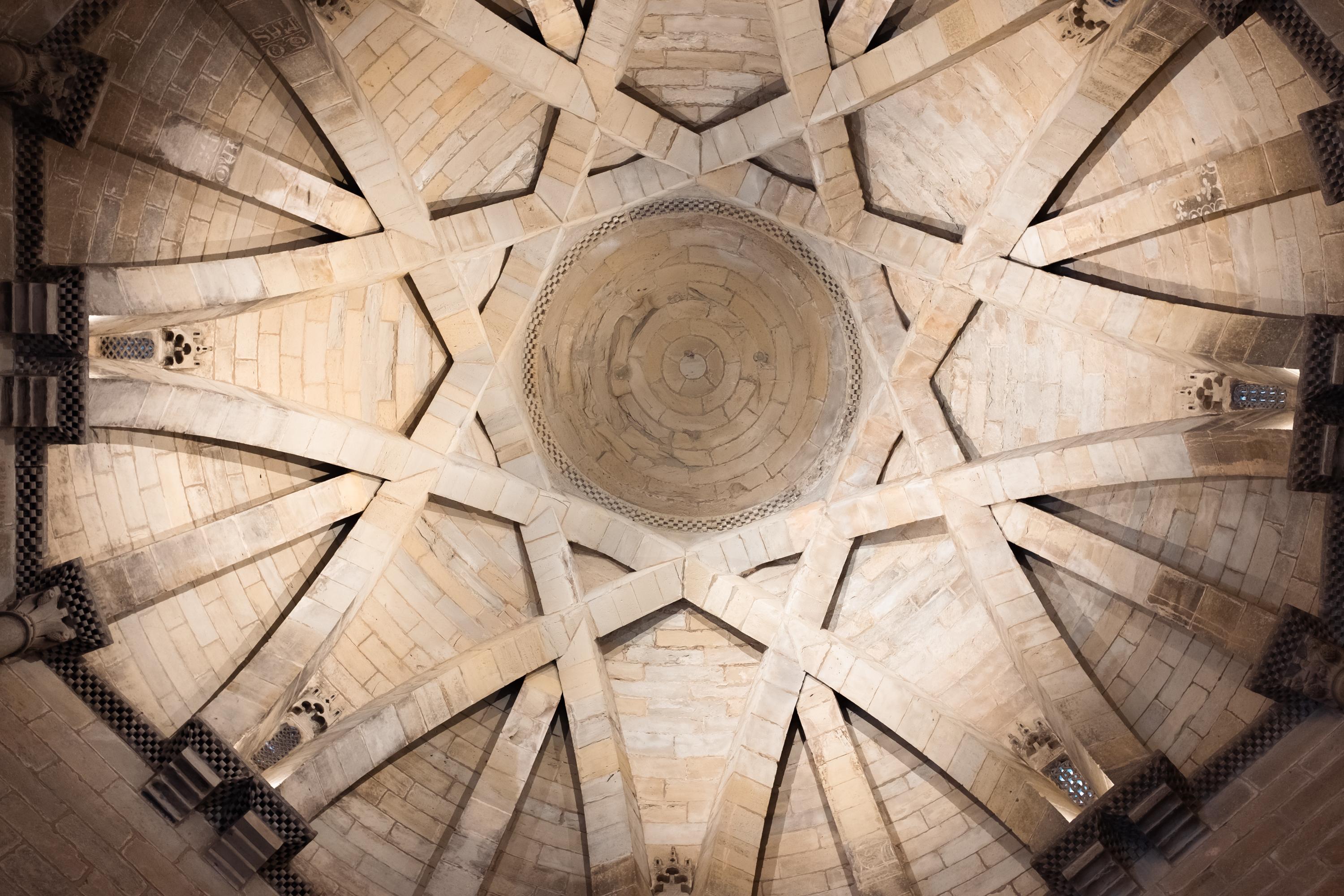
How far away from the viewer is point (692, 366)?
14.0 metres

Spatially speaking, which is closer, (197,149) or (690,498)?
(197,149)

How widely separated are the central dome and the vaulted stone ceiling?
3.2 inches

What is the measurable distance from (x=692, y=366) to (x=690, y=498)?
5.66 ft

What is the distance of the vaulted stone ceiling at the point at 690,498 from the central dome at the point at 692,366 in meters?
0.08

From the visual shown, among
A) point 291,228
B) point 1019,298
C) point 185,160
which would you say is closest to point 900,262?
point 1019,298

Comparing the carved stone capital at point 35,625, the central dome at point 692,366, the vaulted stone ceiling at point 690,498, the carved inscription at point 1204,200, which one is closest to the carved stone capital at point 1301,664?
the vaulted stone ceiling at point 690,498

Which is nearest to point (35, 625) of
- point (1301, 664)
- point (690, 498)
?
point (690, 498)

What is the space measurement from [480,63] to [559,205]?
5.55 ft

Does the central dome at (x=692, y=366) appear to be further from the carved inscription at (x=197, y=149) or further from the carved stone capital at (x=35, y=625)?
the carved stone capital at (x=35, y=625)

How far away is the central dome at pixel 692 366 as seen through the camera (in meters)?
13.0

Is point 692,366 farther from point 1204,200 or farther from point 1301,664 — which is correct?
point 1301,664

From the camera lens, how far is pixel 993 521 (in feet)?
37.6

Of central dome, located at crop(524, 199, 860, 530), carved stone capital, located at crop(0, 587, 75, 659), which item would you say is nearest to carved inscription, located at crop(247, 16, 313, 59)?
central dome, located at crop(524, 199, 860, 530)

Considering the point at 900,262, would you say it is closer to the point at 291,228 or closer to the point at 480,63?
the point at 480,63
